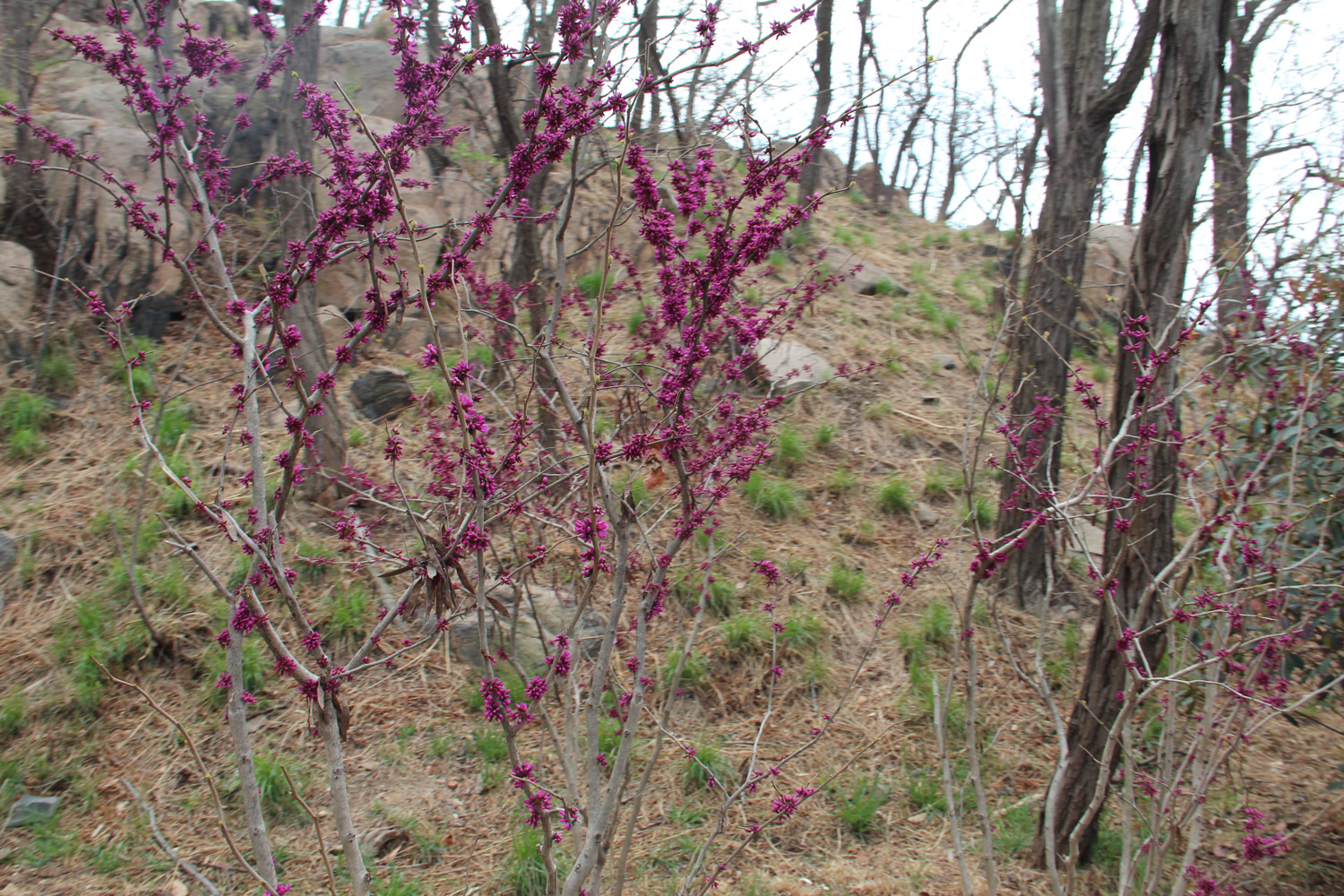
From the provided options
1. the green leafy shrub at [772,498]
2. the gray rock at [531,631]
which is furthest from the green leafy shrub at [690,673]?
the green leafy shrub at [772,498]

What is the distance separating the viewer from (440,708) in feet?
14.6

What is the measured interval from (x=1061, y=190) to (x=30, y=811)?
6.54 metres

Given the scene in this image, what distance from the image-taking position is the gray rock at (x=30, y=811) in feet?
11.5

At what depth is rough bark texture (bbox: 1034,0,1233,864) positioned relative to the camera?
10.1 feet

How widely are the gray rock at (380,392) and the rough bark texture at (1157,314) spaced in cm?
497

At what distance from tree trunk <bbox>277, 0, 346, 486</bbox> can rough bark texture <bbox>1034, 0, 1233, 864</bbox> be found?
4.28 metres

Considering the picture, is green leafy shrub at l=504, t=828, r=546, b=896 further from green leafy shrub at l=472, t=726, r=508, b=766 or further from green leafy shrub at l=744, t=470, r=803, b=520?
green leafy shrub at l=744, t=470, r=803, b=520

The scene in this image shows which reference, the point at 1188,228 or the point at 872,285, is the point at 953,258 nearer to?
the point at 872,285

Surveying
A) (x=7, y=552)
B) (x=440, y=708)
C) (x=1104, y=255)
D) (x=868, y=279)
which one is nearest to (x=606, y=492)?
(x=440, y=708)

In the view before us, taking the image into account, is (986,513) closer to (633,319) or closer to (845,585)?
(845,585)

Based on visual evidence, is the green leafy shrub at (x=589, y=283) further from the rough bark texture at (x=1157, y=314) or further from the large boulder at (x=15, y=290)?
the rough bark texture at (x=1157, y=314)

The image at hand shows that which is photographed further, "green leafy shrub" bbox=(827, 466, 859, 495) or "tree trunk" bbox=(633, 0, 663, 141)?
"green leafy shrub" bbox=(827, 466, 859, 495)

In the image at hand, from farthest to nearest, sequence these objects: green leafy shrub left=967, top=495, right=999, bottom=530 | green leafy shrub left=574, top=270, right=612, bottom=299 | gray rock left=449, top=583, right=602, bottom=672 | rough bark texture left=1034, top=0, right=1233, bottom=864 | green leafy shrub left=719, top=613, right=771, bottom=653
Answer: green leafy shrub left=574, top=270, right=612, bottom=299 < green leafy shrub left=967, top=495, right=999, bottom=530 < green leafy shrub left=719, top=613, right=771, bottom=653 < gray rock left=449, top=583, right=602, bottom=672 < rough bark texture left=1034, top=0, right=1233, bottom=864

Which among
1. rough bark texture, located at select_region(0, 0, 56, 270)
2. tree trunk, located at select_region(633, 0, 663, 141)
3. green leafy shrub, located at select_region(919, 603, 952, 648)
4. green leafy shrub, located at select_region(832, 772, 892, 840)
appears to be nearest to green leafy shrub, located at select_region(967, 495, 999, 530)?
green leafy shrub, located at select_region(919, 603, 952, 648)
